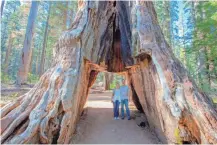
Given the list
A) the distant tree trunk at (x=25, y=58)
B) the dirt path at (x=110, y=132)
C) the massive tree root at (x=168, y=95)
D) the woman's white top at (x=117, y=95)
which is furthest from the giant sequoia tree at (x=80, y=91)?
the distant tree trunk at (x=25, y=58)

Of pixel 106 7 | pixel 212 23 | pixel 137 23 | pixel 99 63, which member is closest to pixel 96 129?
pixel 99 63

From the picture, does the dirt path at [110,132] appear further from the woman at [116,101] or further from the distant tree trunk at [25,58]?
the distant tree trunk at [25,58]

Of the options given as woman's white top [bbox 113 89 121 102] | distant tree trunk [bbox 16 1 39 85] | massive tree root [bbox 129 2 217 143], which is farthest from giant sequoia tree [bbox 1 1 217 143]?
distant tree trunk [bbox 16 1 39 85]

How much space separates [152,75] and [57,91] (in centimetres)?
274

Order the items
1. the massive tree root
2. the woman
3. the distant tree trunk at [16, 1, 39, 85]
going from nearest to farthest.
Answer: the massive tree root < the woman < the distant tree trunk at [16, 1, 39, 85]

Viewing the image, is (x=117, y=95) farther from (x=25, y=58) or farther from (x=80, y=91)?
(x=25, y=58)

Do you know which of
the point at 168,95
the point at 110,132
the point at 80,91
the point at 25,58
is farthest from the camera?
the point at 25,58

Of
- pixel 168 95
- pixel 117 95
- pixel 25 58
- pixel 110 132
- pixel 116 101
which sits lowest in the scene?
pixel 110 132

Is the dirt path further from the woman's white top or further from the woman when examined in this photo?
the woman's white top

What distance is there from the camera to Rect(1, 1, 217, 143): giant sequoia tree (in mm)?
3520

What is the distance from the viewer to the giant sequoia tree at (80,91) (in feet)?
11.5

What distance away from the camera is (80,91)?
494 cm

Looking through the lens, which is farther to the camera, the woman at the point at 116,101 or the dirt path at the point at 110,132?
the woman at the point at 116,101

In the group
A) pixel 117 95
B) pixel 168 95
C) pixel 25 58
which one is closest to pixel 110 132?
pixel 117 95
